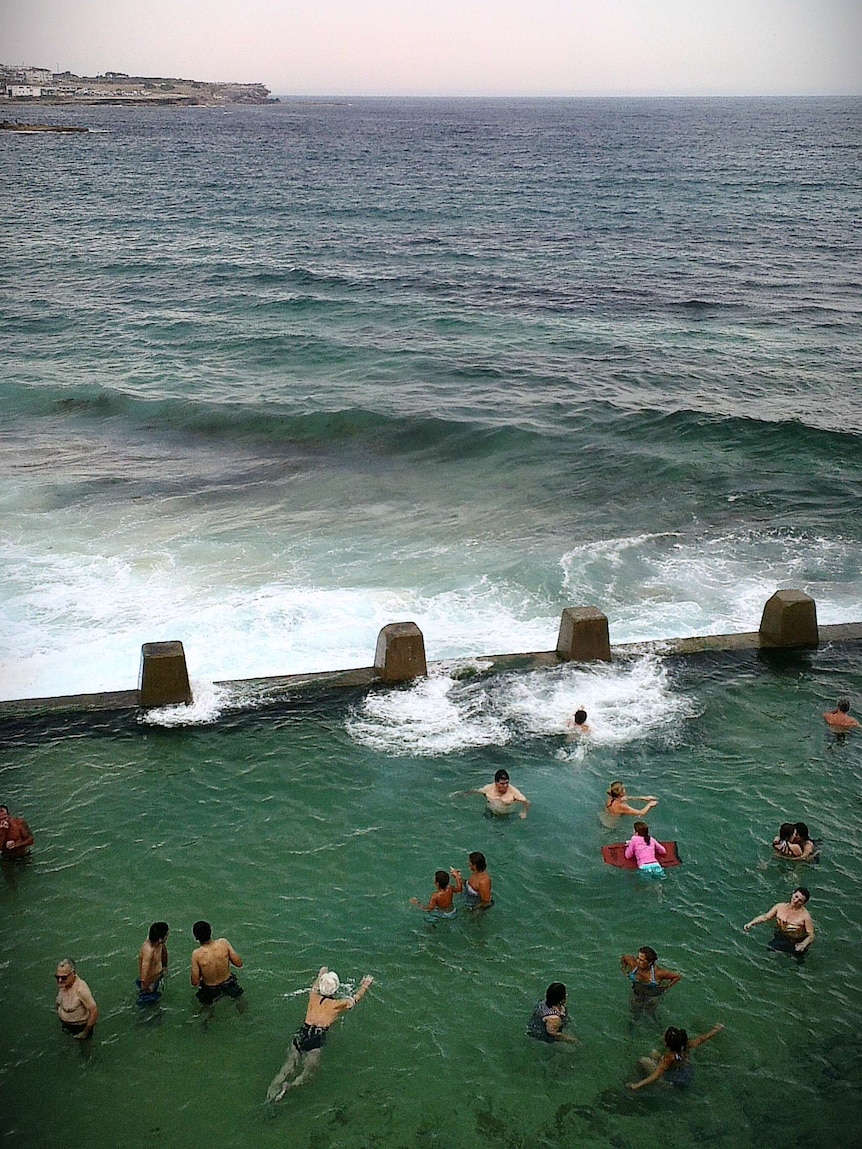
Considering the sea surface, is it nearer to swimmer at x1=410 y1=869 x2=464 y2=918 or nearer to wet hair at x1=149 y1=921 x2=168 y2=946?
Result: swimmer at x1=410 y1=869 x2=464 y2=918

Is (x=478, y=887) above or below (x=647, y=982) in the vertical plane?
above

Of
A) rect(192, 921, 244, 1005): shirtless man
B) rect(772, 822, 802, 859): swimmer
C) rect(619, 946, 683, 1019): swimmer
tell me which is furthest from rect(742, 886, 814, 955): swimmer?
rect(192, 921, 244, 1005): shirtless man

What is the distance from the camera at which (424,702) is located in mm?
17203

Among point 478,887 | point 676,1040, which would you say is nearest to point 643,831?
point 478,887

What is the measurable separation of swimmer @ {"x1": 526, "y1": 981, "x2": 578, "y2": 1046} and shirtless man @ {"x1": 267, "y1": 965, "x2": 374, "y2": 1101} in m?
1.99

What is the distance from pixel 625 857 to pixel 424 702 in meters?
4.66

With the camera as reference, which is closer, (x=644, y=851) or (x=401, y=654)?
(x=644, y=851)

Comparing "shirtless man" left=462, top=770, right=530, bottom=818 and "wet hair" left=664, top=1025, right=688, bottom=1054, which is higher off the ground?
"shirtless man" left=462, top=770, right=530, bottom=818

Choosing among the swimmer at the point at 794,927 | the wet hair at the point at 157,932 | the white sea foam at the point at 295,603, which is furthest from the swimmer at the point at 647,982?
the white sea foam at the point at 295,603

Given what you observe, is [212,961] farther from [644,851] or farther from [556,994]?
[644,851]

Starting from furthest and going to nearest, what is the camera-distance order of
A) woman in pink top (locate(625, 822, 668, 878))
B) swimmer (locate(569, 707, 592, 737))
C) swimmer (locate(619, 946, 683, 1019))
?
swimmer (locate(569, 707, 592, 737)) → woman in pink top (locate(625, 822, 668, 878)) → swimmer (locate(619, 946, 683, 1019))

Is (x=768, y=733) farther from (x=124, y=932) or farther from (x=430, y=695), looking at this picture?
(x=124, y=932)

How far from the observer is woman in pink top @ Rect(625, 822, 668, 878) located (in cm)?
1339

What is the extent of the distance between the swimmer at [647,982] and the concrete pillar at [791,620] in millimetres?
8617
